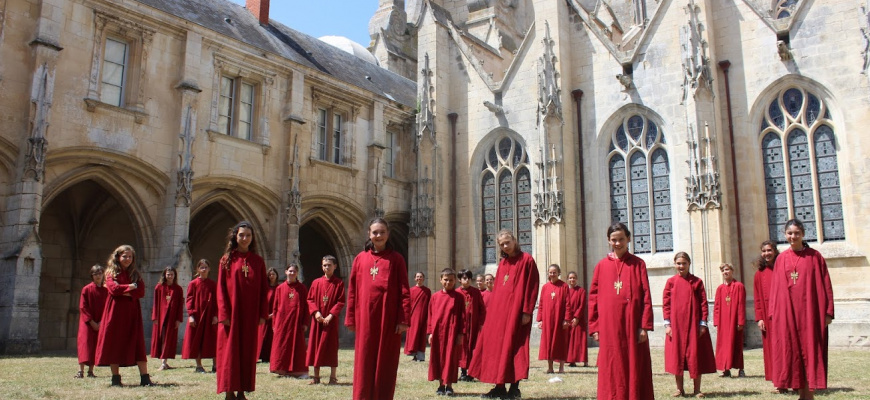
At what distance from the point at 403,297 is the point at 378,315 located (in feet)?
0.89

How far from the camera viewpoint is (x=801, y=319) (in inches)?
255

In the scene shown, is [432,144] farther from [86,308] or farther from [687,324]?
[687,324]

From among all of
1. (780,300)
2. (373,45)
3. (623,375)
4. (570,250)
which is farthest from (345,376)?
(373,45)

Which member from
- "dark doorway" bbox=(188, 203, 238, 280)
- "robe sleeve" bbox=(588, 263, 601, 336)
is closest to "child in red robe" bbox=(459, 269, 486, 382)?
"robe sleeve" bbox=(588, 263, 601, 336)

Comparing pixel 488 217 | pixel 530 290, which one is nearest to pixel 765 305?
pixel 530 290

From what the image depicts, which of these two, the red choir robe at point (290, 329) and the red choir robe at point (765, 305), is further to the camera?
the red choir robe at point (290, 329)

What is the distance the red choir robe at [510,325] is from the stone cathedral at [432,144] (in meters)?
9.88

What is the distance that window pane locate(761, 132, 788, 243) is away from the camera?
16.3 m

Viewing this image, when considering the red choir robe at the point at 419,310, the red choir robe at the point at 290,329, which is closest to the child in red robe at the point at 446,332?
the red choir robe at the point at 419,310

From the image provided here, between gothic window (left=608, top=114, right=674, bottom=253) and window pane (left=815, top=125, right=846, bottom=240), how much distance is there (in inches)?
133

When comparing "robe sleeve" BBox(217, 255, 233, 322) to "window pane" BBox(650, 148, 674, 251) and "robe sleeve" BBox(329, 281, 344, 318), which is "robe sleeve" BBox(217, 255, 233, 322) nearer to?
"robe sleeve" BBox(329, 281, 344, 318)

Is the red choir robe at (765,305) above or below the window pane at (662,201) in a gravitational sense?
below

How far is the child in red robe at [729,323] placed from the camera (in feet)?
30.7

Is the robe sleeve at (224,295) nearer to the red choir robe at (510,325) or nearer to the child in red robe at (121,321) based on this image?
the child in red robe at (121,321)
